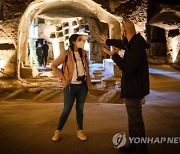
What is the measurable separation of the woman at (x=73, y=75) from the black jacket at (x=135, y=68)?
82cm

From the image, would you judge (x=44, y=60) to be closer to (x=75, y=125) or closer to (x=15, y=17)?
(x=15, y=17)

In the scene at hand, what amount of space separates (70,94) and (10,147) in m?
1.14

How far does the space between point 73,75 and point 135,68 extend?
110cm

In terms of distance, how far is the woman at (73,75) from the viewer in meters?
4.17

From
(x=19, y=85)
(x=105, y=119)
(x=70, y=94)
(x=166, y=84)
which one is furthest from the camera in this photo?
(x=166, y=84)

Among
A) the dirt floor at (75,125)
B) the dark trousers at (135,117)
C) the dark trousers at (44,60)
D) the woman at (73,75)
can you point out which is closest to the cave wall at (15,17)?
the dirt floor at (75,125)

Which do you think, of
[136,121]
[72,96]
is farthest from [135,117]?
[72,96]

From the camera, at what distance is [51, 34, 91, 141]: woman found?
4.17 metres

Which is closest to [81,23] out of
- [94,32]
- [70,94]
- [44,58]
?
[94,32]

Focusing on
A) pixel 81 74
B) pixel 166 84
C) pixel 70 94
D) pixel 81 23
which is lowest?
pixel 166 84

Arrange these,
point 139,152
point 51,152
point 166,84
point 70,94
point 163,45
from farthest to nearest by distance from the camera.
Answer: point 163,45 → point 166,84 → point 70,94 → point 51,152 → point 139,152

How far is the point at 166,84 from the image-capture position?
10.6 meters

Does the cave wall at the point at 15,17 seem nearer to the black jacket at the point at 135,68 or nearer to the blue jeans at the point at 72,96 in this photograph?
the blue jeans at the point at 72,96

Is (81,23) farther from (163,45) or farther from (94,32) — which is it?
(163,45)
